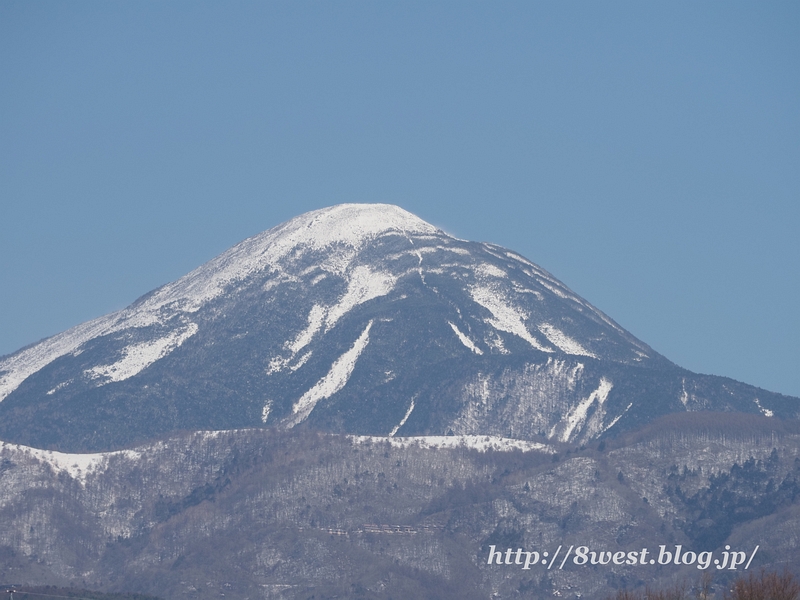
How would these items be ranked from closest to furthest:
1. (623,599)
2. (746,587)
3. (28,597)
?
(746,587) → (623,599) → (28,597)

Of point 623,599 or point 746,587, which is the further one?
point 623,599

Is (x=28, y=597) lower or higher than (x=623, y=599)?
lower

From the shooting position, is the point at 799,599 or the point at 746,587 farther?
the point at 799,599

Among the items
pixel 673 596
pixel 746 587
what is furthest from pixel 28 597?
pixel 746 587

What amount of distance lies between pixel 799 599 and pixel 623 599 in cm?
1319

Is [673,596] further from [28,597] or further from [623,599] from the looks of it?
[28,597]

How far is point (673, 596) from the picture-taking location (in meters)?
126

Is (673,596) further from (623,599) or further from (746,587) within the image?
(746,587)

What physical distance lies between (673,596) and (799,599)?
32.6ft

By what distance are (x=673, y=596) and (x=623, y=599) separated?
7.19 m

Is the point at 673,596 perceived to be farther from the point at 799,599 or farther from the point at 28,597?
the point at 28,597

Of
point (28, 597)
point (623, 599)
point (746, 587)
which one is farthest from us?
point (28, 597)

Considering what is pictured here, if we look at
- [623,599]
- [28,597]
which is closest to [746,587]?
[623,599]

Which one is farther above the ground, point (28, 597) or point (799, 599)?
point (799, 599)
